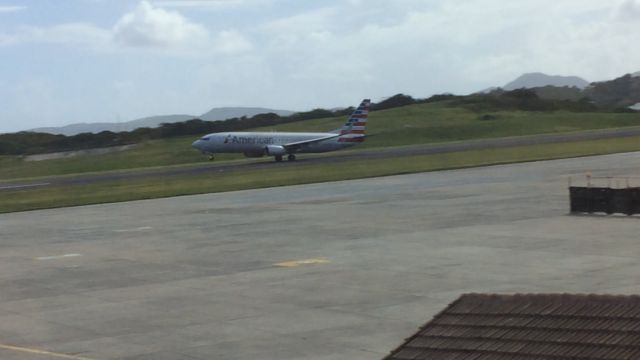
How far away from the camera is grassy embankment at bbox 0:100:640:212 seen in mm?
60688

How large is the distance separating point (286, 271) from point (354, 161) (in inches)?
2398

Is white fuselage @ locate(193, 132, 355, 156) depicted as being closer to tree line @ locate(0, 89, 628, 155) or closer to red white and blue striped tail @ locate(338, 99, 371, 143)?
red white and blue striped tail @ locate(338, 99, 371, 143)

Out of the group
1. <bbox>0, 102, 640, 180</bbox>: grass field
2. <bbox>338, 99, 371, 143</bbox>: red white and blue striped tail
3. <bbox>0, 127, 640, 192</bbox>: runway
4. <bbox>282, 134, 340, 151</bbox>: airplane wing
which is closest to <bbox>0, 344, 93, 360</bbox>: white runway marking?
<bbox>0, 127, 640, 192</bbox>: runway

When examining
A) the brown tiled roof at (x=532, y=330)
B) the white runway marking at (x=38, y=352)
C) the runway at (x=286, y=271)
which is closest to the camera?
the brown tiled roof at (x=532, y=330)

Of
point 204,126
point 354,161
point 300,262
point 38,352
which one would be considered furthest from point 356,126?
point 38,352

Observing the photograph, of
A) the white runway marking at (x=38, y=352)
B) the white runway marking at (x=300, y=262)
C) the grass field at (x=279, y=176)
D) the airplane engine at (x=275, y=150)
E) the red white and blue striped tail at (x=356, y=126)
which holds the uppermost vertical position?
the red white and blue striped tail at (x=356, y=126)

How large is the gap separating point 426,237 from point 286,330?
12.7 meters

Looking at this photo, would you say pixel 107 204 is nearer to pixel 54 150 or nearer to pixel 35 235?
pixel 35 235

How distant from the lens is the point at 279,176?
67.4 meters

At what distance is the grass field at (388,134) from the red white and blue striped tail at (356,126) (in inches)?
764

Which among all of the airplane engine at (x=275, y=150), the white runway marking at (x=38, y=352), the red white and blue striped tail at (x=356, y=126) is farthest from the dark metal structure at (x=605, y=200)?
the red white and blue striped tail at (x=356, y=126)

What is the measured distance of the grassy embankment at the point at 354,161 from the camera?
60.7 metres

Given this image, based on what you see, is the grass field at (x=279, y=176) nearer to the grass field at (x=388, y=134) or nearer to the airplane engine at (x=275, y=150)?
the airplane engine at (x=275, y=150)

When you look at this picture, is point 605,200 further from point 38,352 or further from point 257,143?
point 257,143
